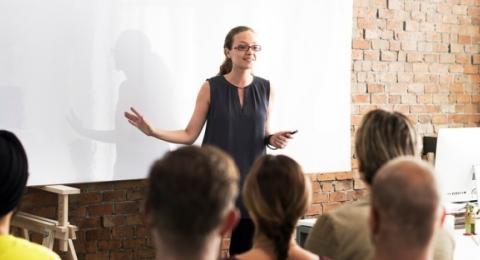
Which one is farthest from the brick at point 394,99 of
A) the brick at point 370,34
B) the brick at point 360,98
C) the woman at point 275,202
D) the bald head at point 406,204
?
the bald head at point 406,204

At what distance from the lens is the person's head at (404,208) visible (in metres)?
1.55

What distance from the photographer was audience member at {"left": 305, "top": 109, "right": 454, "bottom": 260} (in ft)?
7.14

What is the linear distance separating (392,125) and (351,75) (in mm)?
2934

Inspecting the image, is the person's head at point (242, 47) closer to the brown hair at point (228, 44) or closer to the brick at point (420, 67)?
the brown hair at point (228, 44)

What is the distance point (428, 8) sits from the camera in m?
5.61

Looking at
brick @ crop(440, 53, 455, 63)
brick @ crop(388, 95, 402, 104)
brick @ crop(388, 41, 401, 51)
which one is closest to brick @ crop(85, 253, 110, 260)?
brick @ crop(388, 95, 402, 104)

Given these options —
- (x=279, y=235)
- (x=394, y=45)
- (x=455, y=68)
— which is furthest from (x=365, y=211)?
(x=455, y=68)

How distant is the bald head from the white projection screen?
2392 mm

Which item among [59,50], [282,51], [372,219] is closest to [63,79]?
[59,50]

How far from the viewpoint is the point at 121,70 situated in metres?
3.86

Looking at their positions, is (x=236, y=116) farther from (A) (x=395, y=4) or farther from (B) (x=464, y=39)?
(B) (x=464, y=39)

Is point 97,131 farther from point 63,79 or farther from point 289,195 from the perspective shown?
point 289,195

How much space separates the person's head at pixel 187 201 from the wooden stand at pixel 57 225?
2261 millimetres

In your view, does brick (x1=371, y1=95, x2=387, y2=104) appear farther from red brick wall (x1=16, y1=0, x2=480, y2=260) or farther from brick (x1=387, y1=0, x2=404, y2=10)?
brick (x1=387, y1=0, x2=404, y2=10)
